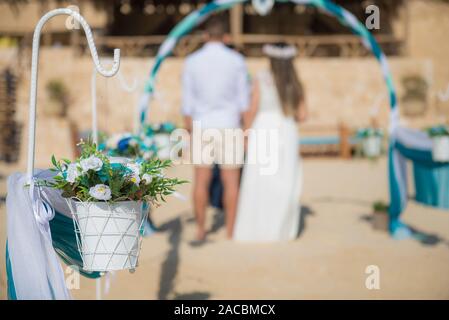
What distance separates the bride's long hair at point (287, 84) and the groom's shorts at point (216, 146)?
0.45m

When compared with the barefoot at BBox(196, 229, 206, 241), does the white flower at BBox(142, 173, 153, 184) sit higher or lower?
higher

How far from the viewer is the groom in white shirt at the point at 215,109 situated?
6.09m

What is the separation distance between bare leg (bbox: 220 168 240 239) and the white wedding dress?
0.05 m

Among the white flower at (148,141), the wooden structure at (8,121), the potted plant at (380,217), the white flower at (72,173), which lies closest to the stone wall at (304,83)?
the wooden structure at (8,121)

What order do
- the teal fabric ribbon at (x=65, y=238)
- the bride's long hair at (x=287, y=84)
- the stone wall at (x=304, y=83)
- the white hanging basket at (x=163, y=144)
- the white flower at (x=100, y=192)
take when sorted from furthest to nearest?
the stone wall at (x=304, y=83), the bride's long hair at (x=287, y=84), the white hanging basket at (x=163, y=144), the teal fabric ribbon at (x=65, y=238), the white flower at (x=100, y=192)

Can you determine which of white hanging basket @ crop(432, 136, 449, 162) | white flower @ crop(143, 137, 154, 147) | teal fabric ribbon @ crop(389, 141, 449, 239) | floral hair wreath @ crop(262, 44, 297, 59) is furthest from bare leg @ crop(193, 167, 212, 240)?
white hanging basket @ crop(432, 136, 449, 162)

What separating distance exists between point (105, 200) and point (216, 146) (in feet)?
11.8

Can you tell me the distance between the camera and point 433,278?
482 centimetres

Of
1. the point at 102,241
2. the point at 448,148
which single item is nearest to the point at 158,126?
the point at 448,148

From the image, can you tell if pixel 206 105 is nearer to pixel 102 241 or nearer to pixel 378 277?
pixel 378 277

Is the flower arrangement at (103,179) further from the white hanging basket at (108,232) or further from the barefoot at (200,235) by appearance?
the barefoot at (200,235)

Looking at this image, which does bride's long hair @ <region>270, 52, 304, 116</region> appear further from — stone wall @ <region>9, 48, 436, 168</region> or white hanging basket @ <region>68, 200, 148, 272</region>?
stone wall @ <region>9, 48, 436, 168</region>

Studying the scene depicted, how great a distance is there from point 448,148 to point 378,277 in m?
1.57

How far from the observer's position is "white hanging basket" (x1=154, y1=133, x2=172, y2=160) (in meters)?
5.87
